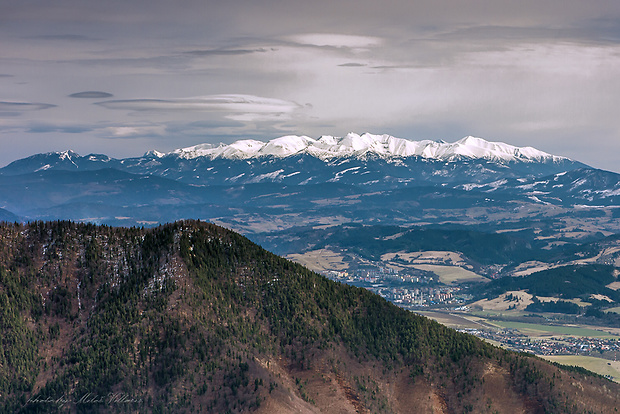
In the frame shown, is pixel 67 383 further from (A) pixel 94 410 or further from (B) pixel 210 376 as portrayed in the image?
(B) pixel 210 376

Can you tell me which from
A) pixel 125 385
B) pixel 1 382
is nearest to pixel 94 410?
pixel 125 385

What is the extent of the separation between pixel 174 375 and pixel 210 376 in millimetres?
9402

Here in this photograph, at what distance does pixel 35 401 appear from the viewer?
19425cm

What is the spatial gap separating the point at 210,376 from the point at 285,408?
2349 cm

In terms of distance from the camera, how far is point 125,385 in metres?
196

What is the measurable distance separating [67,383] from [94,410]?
12.0 m

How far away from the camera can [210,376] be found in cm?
19962

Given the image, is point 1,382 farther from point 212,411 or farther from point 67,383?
point 212,411

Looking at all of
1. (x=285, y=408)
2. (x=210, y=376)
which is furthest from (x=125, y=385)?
(x=285, y=408)

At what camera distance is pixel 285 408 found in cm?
18900

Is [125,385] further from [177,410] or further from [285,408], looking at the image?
[285,408]

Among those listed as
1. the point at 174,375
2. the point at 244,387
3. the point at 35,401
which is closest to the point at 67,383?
the point at 35,401

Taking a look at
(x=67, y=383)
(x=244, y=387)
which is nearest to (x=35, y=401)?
(x=67, y=383)

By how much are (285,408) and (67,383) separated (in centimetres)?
5833
